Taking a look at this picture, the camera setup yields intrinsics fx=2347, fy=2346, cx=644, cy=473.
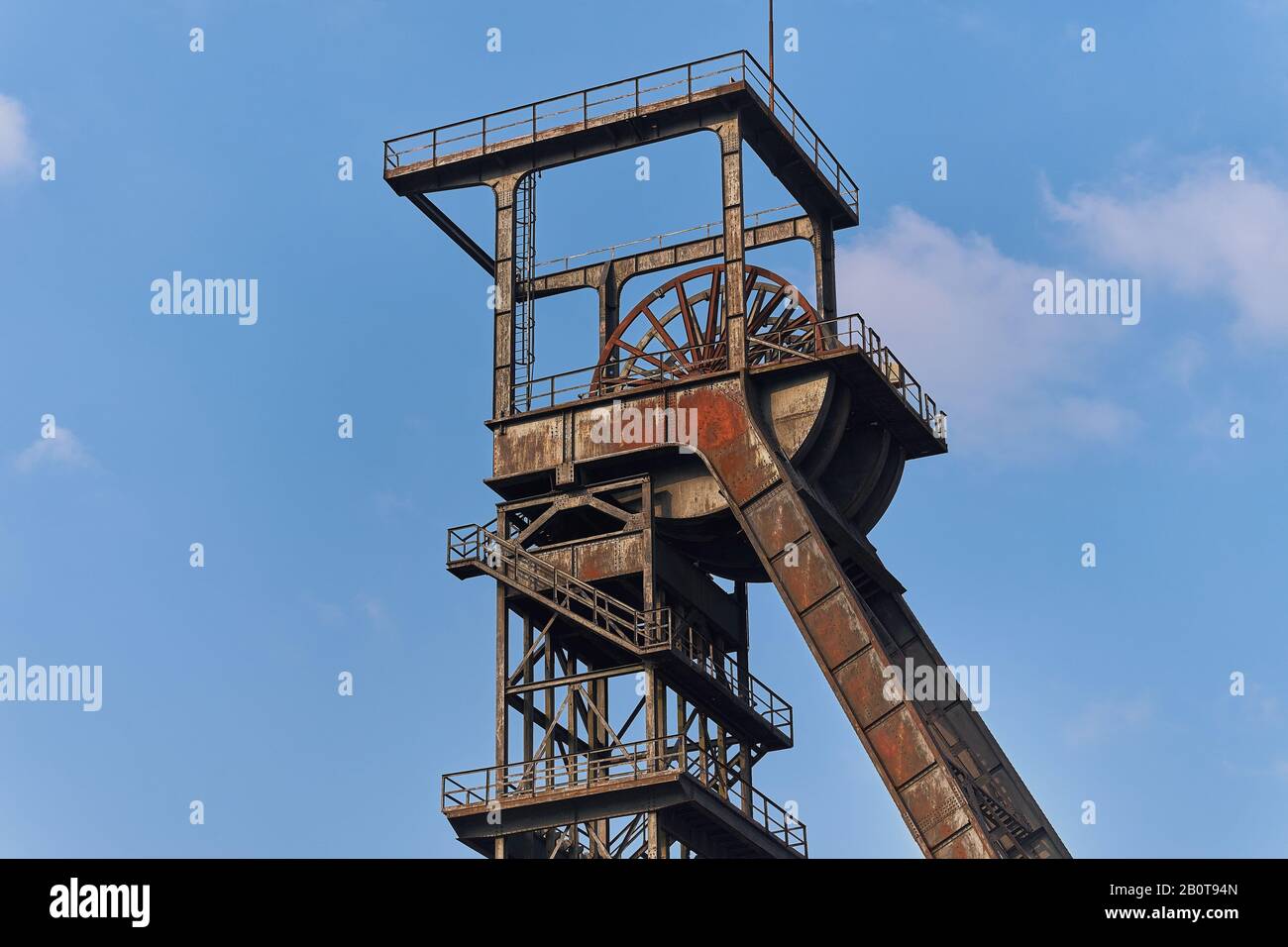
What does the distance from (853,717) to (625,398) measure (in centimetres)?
943

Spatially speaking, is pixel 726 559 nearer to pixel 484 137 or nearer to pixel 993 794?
pixel 993 794

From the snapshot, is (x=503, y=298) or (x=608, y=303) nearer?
(x=503, y=298)

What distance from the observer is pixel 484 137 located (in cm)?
5528

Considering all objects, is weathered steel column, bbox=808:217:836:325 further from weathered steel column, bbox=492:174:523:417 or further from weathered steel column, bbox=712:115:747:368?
weathered steel column, bbox=492:174:523:417

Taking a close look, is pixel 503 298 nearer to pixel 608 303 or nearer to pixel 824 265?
pixel 608 303

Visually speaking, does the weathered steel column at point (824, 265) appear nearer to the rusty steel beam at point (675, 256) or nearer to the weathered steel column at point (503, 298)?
the rusty steel beam at point (675, 256)

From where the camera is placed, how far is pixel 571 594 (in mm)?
50656

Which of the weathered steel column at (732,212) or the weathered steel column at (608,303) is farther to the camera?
the weathered steel column at (608,303)

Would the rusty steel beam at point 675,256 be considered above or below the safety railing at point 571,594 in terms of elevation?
above

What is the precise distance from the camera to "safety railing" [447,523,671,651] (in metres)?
49.8

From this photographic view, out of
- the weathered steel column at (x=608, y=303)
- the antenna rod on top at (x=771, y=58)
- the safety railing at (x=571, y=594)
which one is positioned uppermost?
the antenna rod on top at (x=771, y=58)

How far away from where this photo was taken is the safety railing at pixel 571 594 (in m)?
49.8
